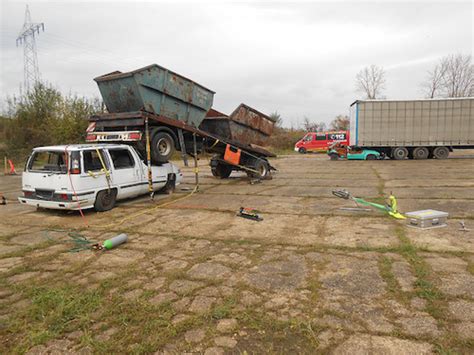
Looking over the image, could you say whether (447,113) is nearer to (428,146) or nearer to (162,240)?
(428,146)

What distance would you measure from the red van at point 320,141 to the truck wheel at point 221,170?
2016 cm

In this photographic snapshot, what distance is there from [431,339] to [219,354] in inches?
64.1

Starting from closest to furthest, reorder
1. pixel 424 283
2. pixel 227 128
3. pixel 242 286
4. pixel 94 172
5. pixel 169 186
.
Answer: pixel 424 283
pixel 242 286
pixel 94 172
pixel 169 186
pixel 227 128

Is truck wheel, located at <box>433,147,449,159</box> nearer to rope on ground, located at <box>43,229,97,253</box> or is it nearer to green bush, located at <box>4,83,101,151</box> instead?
rope on ground, located at <box>43,229,97,253</box>

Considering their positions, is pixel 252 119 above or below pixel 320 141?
below

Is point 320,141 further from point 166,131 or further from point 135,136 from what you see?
point 135,136

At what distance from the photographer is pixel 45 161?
276 inches

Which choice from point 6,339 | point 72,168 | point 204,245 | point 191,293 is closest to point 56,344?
point 6,339

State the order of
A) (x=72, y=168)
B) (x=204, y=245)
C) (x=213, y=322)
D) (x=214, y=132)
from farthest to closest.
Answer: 1. (x=214, y=132)
2. (x=72, y=168)
3. (x=204, y=245)
4. (x=213, y=322)

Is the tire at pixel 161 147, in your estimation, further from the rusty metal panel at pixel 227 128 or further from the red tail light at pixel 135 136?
the rusty metal panel at pixel 227 128

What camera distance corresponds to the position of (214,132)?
10977 millimetres

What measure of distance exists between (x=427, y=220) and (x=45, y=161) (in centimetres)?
772

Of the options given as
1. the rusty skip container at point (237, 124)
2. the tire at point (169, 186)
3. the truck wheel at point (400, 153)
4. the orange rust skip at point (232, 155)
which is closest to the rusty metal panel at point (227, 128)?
the rusty skip container at point (237, 124)

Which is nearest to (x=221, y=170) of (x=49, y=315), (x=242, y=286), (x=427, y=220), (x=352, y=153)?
(x=427, y=220)
